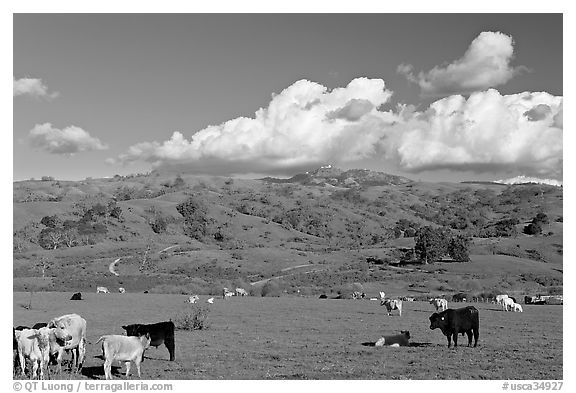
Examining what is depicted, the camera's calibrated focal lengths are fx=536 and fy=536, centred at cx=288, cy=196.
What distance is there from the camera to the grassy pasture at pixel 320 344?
1817 cm

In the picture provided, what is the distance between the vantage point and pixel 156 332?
19.5 m

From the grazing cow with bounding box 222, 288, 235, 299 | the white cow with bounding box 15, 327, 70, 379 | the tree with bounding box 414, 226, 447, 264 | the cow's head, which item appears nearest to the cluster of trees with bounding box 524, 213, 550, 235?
the tree with bounding box 414, 226, 447, 264

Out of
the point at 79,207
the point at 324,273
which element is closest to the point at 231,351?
the point at 324,273

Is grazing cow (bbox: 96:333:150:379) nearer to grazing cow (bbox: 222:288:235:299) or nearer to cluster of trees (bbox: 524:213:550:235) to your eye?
grazing cow (bbox: 222:288:235:299)

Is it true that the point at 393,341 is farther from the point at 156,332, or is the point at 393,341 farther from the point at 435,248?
the point at 435,248

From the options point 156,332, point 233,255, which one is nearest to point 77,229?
point 233,255

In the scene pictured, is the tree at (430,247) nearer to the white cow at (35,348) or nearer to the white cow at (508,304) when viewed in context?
the white cow at (508,304)

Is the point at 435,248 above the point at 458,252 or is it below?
above

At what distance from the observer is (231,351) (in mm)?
22406

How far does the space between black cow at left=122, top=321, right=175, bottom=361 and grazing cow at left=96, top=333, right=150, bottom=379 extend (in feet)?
5.41

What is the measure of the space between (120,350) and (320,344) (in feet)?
34.4

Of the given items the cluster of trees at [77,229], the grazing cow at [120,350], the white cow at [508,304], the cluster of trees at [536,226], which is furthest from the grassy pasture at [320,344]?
the cluster of trees at [536,226]
